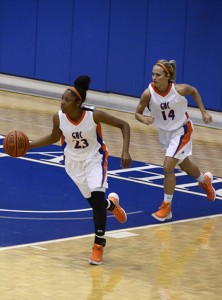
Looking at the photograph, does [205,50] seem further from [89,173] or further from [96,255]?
[96,255]

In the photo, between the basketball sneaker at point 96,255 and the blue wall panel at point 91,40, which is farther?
the blue wall panel at point 91,40

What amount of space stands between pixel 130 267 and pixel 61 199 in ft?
9.09

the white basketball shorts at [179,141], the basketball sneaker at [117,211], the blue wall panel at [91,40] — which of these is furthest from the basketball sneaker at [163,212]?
the blue wall panel at [91,40]

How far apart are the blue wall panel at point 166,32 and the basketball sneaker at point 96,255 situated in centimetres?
942

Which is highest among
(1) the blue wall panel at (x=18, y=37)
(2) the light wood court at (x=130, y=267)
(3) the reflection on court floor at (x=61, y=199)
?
(1) the blue wall panel at (x=18, y=37)

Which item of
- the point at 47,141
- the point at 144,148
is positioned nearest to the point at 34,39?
the point at 144,148

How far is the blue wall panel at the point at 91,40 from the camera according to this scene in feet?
63.5

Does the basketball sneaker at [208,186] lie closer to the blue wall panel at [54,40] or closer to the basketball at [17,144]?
the basketball at [17,144]

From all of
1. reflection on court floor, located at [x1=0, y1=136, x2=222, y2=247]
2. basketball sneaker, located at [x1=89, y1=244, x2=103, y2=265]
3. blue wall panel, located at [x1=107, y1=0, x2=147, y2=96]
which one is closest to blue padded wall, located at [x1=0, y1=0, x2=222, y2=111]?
blue wall panel, located at [x1=107, y1=0, x2=147, y2=96]

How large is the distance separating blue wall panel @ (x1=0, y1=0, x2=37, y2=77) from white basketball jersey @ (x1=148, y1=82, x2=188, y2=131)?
9701 millimetres

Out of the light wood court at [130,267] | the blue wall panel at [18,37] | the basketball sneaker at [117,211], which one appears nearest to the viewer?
the light wood court at [130,267]

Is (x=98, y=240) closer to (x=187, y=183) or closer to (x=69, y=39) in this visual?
(x=187, y=183)

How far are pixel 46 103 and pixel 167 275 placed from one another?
35.0 feet

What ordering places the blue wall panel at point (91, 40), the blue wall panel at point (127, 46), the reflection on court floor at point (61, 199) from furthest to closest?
the blue wall panel at point (91, 40) → the blue wall panel at point (127, 46) → the reflection on court floor at point (61, 199)
